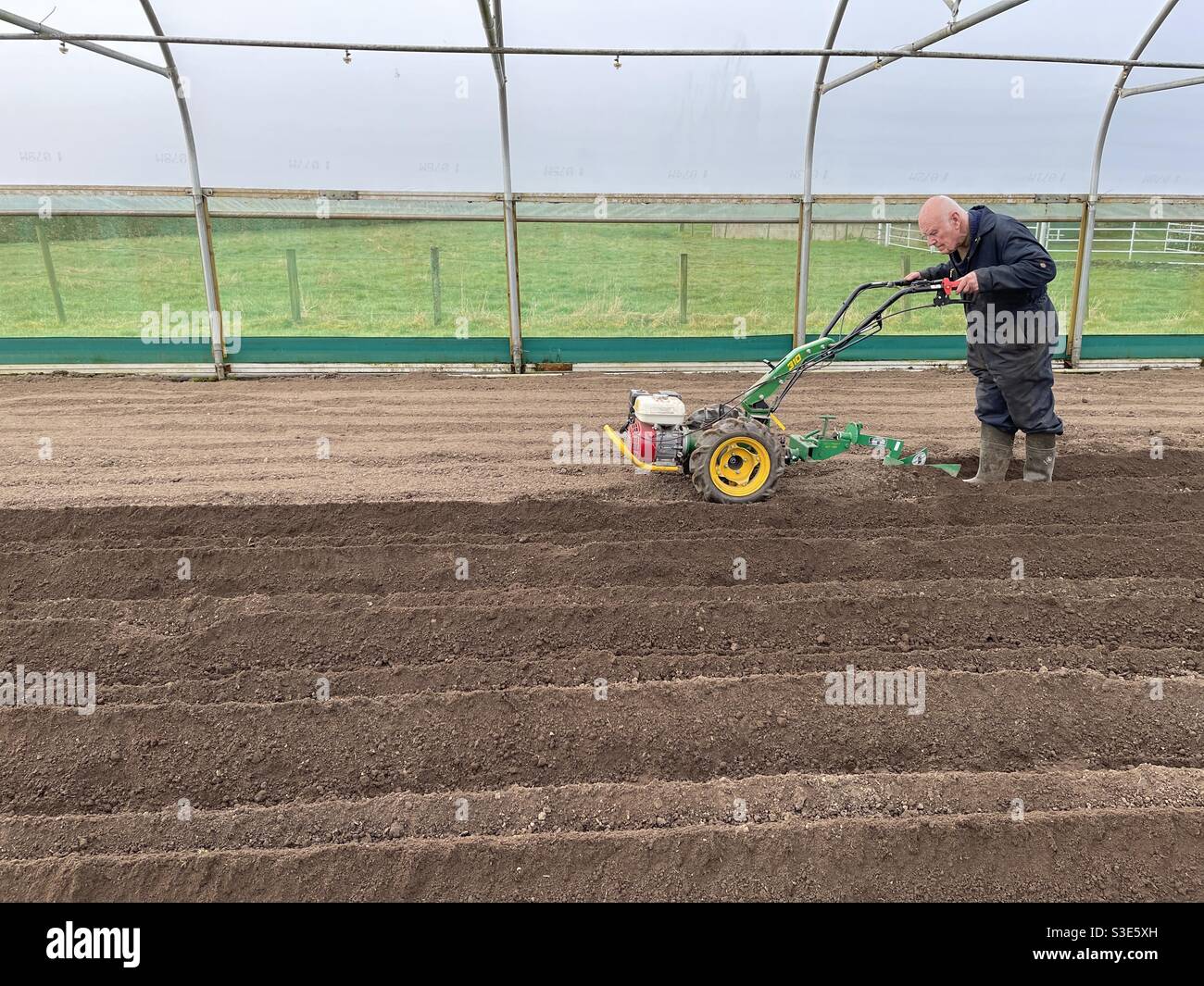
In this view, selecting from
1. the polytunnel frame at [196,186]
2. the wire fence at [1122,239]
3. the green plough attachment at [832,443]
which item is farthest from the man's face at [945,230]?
the polytunnel frame at [196,186]

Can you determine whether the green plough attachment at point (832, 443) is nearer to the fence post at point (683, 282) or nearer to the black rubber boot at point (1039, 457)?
the black rubber boot at point (1039, 457)

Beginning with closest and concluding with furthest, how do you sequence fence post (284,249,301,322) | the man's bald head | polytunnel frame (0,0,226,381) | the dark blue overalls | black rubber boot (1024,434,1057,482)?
the dark blue overalls < the man's bald head < black rubber boot (1024,434,1057,482) < polytunnel frame (0,0,226,381) < fence post (284,249,301,322)

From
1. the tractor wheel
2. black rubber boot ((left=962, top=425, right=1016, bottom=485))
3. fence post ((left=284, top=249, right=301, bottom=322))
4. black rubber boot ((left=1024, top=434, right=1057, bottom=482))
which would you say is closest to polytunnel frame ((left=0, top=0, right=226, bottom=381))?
fence post ((left=284, top=249, right=301, bottom=322))

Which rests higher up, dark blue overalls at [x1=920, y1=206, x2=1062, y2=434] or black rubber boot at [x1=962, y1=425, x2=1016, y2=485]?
dark blue overalls at [x1=920, y1=206, x2=1062, y2=434]

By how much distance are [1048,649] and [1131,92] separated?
31.4 feet

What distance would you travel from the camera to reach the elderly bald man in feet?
18.5

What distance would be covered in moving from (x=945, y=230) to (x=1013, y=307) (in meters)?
0.70

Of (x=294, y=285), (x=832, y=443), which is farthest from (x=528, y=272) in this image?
(x=832, y=443)

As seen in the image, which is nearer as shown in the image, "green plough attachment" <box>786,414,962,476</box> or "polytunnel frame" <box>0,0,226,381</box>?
"green plough attachment" <box>786,414,962,476</box>

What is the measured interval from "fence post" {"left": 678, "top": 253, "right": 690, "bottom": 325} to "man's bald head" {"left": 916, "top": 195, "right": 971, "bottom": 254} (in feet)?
22.5

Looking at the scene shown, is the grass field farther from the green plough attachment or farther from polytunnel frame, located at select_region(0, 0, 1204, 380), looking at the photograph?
the green plough attachment

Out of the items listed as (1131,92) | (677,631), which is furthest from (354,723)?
(1131,92)

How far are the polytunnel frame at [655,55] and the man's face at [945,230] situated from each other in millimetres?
3128
